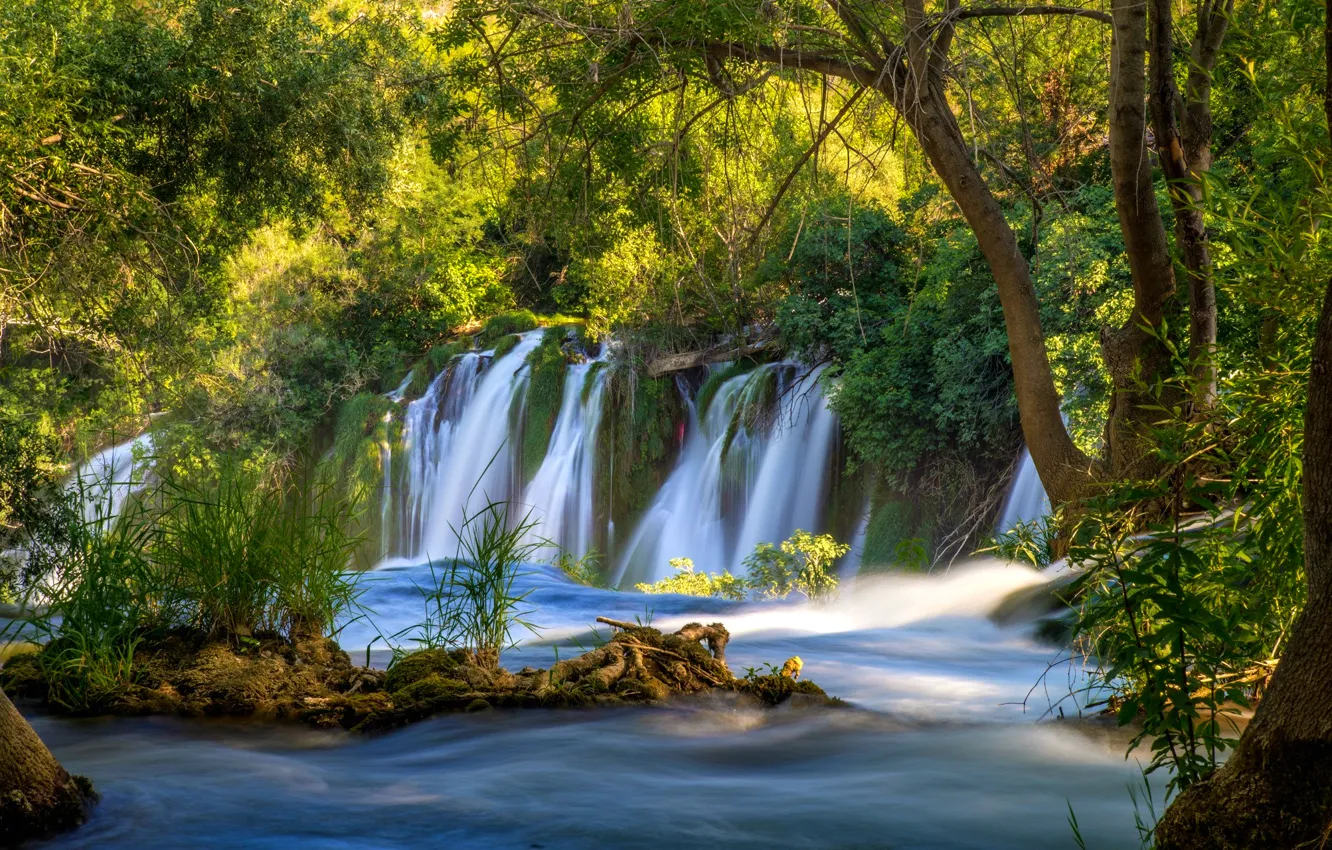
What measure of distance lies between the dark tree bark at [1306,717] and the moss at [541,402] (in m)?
20.1

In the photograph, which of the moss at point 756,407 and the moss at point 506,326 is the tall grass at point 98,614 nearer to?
the moss at point 756,407

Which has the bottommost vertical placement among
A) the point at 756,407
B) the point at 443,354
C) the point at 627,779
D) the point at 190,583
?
the point at 627,779

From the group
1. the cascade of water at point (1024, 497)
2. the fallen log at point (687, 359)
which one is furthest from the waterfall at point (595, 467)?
the cascade of water at point (1024, 497)

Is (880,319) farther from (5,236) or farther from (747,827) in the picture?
(747,827)

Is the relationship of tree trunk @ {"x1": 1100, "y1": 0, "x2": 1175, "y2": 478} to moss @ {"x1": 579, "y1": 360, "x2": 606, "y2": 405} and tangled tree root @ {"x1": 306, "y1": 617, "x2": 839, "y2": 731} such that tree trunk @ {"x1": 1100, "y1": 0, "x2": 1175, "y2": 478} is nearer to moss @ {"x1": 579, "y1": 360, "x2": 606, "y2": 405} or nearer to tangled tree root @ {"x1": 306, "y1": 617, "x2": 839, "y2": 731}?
A: tangled tree root @ {"x1": 306, "y1": 617, "x2": 839, "y2": 731}

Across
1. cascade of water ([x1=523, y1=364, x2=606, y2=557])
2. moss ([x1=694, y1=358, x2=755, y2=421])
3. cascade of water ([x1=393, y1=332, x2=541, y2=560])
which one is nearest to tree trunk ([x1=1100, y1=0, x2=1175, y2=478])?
moss ([x1=694, y1=358, x2=755, y2=421])

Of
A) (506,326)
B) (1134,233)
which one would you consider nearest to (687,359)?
(506,326)

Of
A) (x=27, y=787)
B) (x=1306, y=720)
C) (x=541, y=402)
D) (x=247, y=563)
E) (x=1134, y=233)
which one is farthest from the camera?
(x=541, y=402)

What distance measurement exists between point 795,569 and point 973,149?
355 inches

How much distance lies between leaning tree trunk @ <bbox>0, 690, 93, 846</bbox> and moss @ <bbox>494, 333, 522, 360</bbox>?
21022 millimetres

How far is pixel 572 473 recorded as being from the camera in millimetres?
21844

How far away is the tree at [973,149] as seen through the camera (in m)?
6.76

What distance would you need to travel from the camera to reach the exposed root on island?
204 inches

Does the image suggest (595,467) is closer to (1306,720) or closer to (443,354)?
(443,354)
